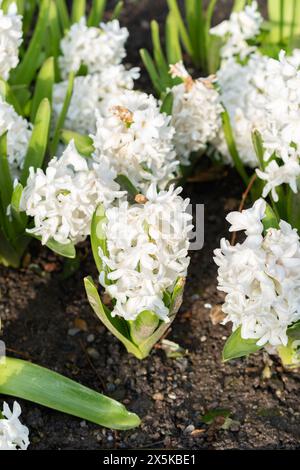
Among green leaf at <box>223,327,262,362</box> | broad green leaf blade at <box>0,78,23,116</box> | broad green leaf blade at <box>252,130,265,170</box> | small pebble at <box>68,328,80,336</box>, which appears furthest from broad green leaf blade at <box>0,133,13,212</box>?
green leaf at <box>223,327,262,362</box>

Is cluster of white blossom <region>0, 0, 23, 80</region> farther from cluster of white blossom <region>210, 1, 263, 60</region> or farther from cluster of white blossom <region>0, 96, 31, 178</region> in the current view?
cluster of white blossom <region>210, 1, 263, 60</region>

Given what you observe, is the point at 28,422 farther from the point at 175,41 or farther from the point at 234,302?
the point at 175,41

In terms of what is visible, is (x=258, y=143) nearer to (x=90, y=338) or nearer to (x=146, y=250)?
(x=146, y=250)

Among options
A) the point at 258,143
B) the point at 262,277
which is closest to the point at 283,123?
the point at 258,143

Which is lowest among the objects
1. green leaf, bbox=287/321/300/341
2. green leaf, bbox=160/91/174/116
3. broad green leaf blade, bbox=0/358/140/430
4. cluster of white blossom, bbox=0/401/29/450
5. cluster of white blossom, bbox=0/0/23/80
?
broad green leaf blade, bbox=0/358/140/430

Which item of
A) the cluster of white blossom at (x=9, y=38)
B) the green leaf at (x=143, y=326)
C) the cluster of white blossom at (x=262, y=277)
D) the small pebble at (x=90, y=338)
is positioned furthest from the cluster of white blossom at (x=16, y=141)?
the cluster of white blossom at (x=262, y=277)
